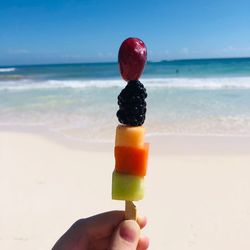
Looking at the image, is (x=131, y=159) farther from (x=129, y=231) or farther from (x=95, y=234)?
(x=95, y=234)

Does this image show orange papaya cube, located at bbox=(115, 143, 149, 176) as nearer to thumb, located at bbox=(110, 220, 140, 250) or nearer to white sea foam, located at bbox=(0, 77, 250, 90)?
thumb, located at bbox=(110, 220, 140, 250)

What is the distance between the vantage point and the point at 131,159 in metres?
1.71

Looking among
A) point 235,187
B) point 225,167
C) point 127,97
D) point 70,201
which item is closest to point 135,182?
point 127,97

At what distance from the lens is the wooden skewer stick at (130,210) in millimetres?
1744

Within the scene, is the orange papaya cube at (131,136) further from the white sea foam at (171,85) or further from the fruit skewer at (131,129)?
the white sea foam at (171,85)

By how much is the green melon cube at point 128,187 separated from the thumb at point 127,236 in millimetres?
131

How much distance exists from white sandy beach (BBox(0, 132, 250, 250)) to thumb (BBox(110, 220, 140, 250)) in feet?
6.88

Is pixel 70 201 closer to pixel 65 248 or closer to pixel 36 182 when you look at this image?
pixel 36 182

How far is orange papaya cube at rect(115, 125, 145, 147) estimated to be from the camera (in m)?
1.67

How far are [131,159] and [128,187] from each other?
118 mm

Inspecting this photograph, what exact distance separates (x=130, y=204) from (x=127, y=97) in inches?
17.7

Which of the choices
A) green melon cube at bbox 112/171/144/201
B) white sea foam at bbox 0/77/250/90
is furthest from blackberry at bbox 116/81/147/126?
white sea foam at bbox 0/77/250/90

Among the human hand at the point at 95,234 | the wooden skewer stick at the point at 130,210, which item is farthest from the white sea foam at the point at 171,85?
the wooden skewer stick at the point at 130,210

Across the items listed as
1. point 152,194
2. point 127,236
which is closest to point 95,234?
point 127,236
